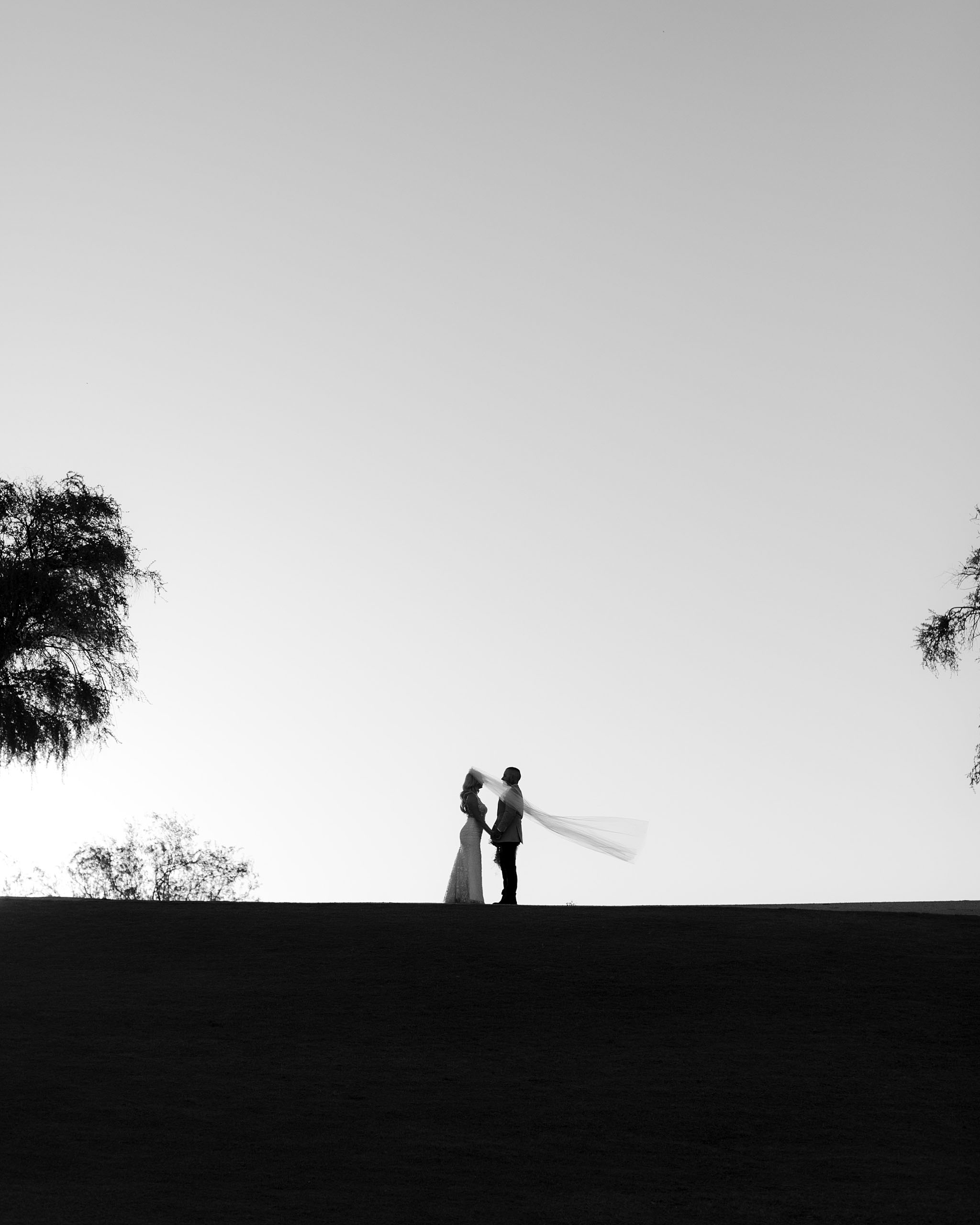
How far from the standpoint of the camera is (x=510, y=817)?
28016 millimetres

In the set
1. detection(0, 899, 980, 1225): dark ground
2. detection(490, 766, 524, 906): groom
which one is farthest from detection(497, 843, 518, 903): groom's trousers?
detection(0, 899, 980, 1225): dark ground

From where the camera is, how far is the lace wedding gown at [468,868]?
28.8 m

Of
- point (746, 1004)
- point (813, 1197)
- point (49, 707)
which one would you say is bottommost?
point (813, 1197)

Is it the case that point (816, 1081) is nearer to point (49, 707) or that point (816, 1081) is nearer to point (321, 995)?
point (321, 995)

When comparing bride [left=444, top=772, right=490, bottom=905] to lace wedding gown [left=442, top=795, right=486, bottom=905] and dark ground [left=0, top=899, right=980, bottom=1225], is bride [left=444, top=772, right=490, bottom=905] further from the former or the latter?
dark ground [left=0, top=899, right=980, bottom=1225]

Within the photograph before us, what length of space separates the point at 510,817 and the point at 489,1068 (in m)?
11.8

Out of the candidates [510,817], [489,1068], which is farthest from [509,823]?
[489,1068]

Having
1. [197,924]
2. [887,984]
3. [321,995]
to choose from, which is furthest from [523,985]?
[197,924]

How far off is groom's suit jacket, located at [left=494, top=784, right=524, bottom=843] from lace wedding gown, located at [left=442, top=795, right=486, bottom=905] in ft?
2.30

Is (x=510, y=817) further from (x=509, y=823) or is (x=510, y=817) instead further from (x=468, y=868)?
(x=468, y=868)

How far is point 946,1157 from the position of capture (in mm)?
13797

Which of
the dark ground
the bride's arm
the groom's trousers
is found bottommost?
the dark ground

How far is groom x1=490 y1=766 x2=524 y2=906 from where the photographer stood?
28047mm

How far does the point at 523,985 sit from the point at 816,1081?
16.1 feet
